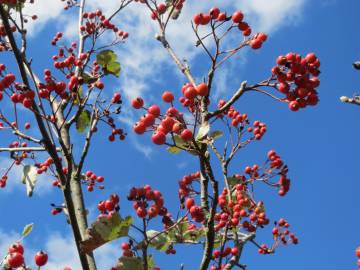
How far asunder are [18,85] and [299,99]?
238 cm

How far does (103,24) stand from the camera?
25.1ft

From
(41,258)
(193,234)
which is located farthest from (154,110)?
(193,234)

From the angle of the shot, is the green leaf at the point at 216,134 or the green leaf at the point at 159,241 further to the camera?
the green leaf at the point at 216,134

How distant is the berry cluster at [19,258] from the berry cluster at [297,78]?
2.29 m

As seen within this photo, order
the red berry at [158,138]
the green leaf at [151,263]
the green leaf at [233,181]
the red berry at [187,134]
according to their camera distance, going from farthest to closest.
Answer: the green leaf at [233,181], the green leaf at [151,263], the red berry at [158,138], the red berry at [187,134]

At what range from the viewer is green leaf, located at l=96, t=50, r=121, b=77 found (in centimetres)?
532

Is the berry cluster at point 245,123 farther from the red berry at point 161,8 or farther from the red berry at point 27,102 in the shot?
the red berry at point 27,102

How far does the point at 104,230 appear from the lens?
3193 millimetres

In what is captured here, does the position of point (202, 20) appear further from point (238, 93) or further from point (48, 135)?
point (48, 135)

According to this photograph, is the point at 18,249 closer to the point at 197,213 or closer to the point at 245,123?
the point at 197,213

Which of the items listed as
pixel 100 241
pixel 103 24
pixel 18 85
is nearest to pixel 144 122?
pixel 100 241

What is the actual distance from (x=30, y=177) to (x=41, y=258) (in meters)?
1.05

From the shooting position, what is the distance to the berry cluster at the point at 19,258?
3.11 meters

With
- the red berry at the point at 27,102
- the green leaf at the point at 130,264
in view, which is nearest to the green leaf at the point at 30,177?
the red berry at the point at 27,102
